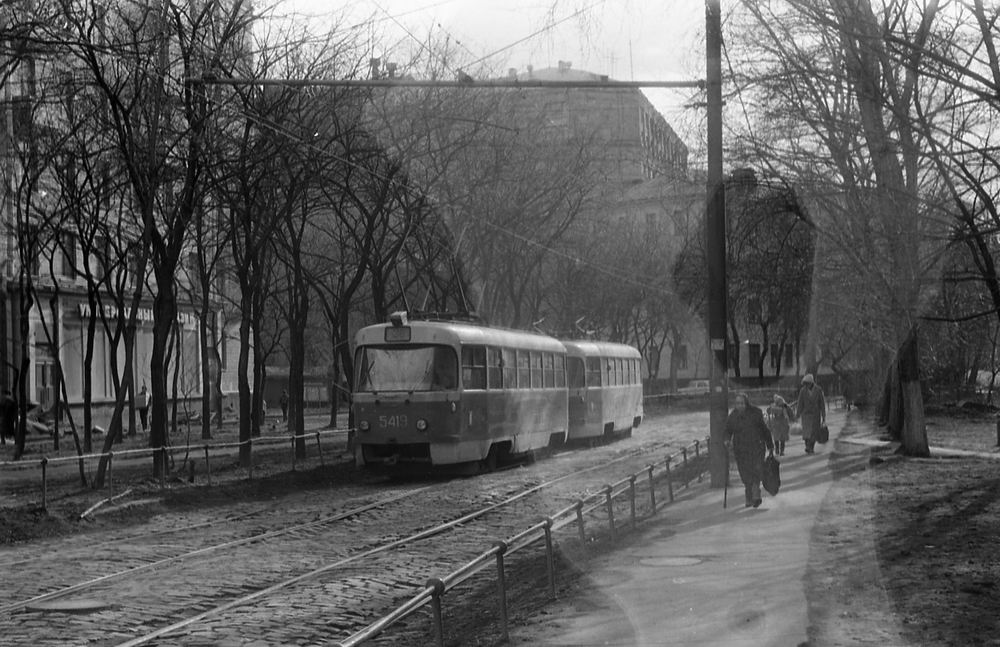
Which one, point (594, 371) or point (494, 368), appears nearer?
point (494, 368)

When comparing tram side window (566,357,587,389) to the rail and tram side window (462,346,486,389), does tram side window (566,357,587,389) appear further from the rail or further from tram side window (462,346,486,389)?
the rail

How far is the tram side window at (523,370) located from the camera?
29.4 meters

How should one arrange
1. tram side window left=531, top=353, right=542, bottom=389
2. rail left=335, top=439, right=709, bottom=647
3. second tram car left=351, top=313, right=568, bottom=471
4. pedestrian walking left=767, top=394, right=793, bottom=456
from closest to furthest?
rail left=335, top=439, right=709, bottom=647, second tram car left=351, top=313, right=568, bottom=471, pedestrian walking left=767, top=394, right=793, bottom=456, tram side window left=531, top=353, right=542, bottom=389

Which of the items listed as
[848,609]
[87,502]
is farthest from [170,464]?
[848,609]

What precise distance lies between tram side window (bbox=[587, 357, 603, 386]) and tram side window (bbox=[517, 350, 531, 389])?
647cm

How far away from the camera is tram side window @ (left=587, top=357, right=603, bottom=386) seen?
36.7 meters

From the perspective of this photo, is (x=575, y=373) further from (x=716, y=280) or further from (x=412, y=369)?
(x=716, y=280)

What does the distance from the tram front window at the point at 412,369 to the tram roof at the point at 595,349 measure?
10091 millimetres

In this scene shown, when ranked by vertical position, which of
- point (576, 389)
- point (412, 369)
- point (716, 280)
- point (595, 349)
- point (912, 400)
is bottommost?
point (912, 400)

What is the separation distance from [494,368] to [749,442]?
9.35 meters

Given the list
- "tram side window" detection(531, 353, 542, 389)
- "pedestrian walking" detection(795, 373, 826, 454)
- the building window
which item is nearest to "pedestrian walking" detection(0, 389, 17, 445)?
"tram side window" detection(531, 353, 542, 389)

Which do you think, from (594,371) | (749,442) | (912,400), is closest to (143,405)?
(594,371)

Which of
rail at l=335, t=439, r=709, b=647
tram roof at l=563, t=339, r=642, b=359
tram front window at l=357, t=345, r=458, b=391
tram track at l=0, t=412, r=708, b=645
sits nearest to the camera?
rail at l=335, t=439, r=709, b=647

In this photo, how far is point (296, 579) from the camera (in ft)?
43.3
